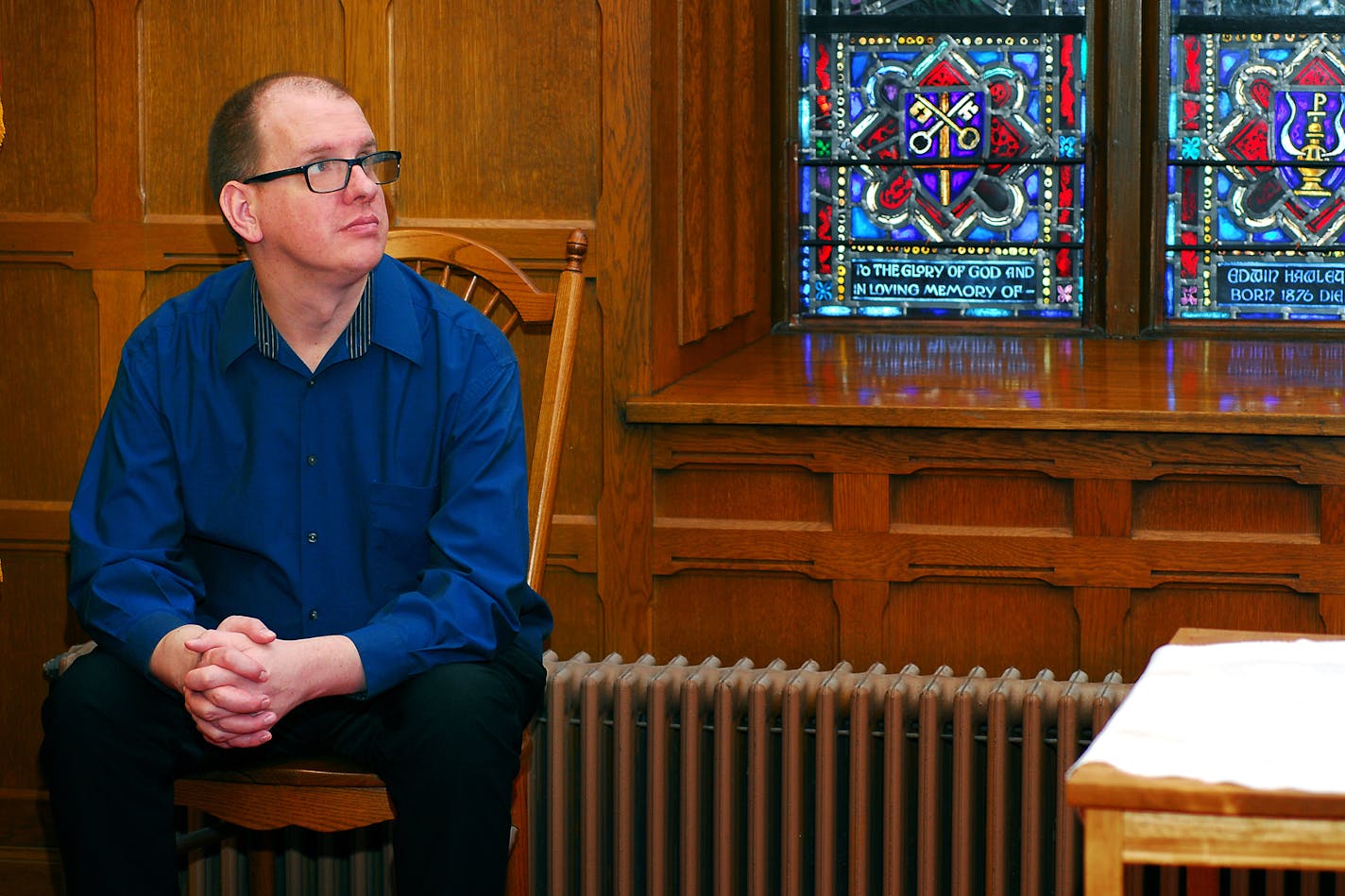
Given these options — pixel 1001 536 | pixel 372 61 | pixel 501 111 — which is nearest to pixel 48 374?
pixel 372 61

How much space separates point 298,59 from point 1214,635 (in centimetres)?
173

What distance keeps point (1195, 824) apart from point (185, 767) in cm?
121

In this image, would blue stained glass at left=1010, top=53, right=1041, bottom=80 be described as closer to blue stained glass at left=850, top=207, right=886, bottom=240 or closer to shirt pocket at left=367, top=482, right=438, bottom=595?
blue stained glass at left=850, top=207, right=886, bottom=240

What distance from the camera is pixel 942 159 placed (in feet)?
12.5

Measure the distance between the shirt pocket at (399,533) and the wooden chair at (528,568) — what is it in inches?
9.2

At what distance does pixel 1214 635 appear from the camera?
5.34 feet

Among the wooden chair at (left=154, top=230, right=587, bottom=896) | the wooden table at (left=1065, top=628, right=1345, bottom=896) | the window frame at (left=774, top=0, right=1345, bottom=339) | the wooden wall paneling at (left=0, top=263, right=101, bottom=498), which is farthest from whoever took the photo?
the window frame at (left=774, top=0, right=1345, bottom=339)

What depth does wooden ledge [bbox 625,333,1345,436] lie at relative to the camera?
256 cm

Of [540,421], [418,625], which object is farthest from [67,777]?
[540,421]

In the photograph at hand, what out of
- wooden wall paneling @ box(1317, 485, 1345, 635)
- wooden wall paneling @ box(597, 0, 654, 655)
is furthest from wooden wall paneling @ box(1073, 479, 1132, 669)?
wooden wall paneling @ box(597, 0, 654, 655)

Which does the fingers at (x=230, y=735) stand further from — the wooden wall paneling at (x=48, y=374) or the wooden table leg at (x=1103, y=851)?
the wooden wall paneling at (x=48, y=374)

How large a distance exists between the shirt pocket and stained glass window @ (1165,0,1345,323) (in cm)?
215

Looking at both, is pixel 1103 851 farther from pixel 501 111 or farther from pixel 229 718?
pixel 501 111

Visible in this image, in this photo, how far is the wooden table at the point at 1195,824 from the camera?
1234mm
